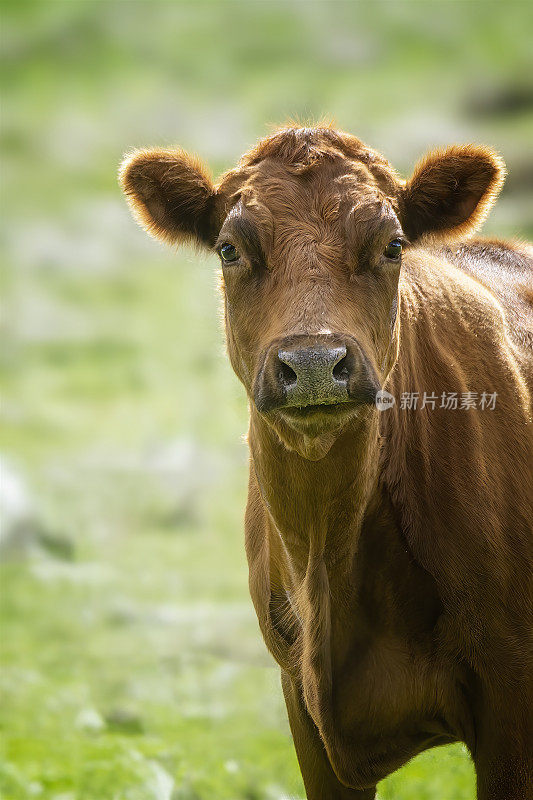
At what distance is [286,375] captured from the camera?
12.5 feet

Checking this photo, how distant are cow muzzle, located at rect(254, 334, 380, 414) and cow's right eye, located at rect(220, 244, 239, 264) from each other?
2.54 ft

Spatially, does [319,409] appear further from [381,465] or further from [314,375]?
[381,465]

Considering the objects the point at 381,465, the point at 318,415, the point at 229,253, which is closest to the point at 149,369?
the point at 381,465

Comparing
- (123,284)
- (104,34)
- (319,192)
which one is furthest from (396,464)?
(104,34)

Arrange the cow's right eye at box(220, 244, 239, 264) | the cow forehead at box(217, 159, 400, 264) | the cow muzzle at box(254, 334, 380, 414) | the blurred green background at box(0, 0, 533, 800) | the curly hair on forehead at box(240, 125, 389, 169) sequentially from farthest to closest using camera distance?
the blurred green background at box(0, 0, 533, 800), the curly hair on forehead at box(240, 125, 389, 169), the cow's right eye at box(220, 244, 239, 264), the cow forehead at box(217, 159, 400, 264), the cow muzzle at box(254, 334, 380, 414)

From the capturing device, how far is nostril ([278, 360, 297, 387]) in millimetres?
3777

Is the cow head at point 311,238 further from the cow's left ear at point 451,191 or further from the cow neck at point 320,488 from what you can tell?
the cow neck at point 320,488

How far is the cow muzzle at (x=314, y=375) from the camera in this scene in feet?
12.1

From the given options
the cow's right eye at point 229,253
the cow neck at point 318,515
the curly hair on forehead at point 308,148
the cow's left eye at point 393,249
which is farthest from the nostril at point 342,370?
the curly hair on forehead at point 308,148

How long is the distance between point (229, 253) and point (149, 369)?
19677mm

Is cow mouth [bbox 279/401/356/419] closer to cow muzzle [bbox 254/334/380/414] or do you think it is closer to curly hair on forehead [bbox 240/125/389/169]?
cow muzzle [bbox 254/334/380/414]

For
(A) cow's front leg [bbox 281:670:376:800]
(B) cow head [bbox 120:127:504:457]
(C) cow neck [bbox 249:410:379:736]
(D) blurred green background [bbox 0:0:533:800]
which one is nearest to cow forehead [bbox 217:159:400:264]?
(B) cow head [bbox 120:127:504:457]

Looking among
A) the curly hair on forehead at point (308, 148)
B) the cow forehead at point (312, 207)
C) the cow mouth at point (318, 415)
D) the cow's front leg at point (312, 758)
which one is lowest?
the cow's front leg at point (312, 758)

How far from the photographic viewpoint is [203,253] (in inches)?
205
